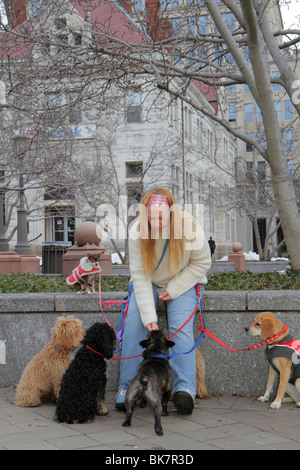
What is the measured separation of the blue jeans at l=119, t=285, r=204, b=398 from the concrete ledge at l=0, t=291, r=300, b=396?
0.46 meters

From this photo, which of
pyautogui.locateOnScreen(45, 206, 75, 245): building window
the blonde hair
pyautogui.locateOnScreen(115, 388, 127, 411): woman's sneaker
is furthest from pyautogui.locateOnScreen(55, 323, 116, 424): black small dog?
pyautogui.locateOnScreen(45, 206, 75, 245): building window

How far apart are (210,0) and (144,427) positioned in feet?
17.5

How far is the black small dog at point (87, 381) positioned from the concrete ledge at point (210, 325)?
3.19 feet

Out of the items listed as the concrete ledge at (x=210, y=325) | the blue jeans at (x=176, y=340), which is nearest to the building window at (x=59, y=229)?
the concrete ledge at (x=210, y=325)

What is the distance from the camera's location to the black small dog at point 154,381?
4453 mm

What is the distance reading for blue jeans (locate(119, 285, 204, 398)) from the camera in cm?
510

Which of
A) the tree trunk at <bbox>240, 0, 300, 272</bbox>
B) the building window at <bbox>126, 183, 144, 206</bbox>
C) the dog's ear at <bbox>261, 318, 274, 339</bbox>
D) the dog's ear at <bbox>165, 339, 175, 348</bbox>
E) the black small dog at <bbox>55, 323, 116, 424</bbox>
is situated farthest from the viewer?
the building window at <bbox>126, 183, 144, 206</bbox>

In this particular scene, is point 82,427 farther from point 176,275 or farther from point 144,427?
point 176,275

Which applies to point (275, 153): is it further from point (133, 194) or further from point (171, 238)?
point (133, 194)

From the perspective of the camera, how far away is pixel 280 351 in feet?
16.9

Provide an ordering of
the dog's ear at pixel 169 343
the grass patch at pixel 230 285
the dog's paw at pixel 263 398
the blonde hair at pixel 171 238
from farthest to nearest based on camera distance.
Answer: the grass patch at pixel 230 285, the dog's paw at pixel 263 398, the blonde hair at pixel 171 238, the dog's ear at pixel 169 343

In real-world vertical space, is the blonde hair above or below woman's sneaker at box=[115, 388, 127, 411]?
above

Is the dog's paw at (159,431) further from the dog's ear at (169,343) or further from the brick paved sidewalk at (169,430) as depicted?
the dog's ear at (169,343)

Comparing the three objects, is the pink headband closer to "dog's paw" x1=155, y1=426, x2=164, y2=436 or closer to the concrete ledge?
the concrete ledge
